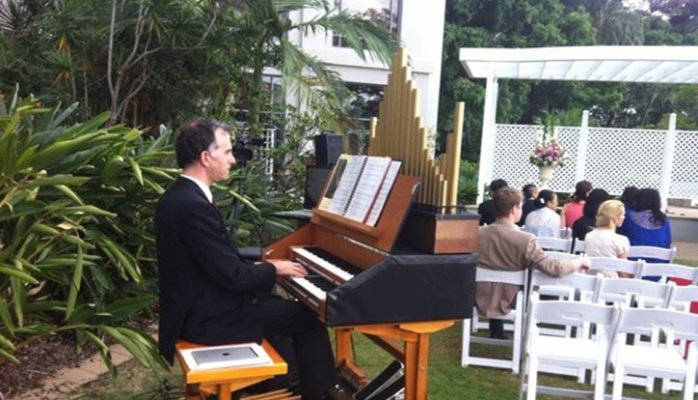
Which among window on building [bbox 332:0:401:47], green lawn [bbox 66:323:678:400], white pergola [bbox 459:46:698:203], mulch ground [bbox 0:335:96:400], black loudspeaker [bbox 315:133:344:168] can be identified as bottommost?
green lawn [bbox 66:323:678:400]

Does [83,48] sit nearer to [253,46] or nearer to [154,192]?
[253,46]

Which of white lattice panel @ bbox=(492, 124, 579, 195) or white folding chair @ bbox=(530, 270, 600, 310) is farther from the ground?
white lattice panel @ bbox=(492, 124, 579, 195)

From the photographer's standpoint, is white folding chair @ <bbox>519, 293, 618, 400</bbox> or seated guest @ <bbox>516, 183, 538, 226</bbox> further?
seated guest @ <bbox>516, 183, 538, 226</bbox>

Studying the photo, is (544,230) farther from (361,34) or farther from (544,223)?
(361,34)

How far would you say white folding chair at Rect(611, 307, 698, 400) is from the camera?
3412 millimetres

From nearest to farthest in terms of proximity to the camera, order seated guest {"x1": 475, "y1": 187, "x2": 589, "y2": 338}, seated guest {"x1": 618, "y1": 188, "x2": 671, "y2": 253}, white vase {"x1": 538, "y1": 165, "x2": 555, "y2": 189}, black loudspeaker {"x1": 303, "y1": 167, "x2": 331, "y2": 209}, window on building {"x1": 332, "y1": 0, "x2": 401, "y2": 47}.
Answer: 1. seated guest {"x1": 475, "y1": 187, "x2": 589, "y2": 338}
2. seated guest {"x1": 618, "y1": 188, "x2": 671, "y2": 253}
3. black loudspeaker {"x1": 303, "y1": 167, "x2": 331, "y2": 209}
4. white vase {"x1": 538, "y1": 165, "x2": 555, "y2": 189}
5. window on building {"x1": 332, "y1": 0, "x2": 401, "y2": 47}

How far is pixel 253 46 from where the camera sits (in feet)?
24.9

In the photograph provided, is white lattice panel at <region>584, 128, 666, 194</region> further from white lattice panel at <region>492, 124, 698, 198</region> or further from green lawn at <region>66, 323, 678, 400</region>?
green lawn at <region>66, 323, 678, 400</region>

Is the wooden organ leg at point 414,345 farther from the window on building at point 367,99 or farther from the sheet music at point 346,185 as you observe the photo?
the window on building at point 367,99

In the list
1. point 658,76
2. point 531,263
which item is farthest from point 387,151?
point 658,76

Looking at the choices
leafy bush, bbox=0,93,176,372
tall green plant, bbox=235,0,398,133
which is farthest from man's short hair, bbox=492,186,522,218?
tall green plant, bbox=235,0,398,133

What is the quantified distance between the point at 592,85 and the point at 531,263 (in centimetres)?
2301

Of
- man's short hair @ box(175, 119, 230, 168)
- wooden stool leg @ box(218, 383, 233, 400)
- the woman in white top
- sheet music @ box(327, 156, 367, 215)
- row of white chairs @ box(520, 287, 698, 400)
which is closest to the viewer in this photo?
wooden stool leg @ box(218, 383, 233, 400)

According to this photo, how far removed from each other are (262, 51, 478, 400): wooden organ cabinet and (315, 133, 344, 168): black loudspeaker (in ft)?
11.5
